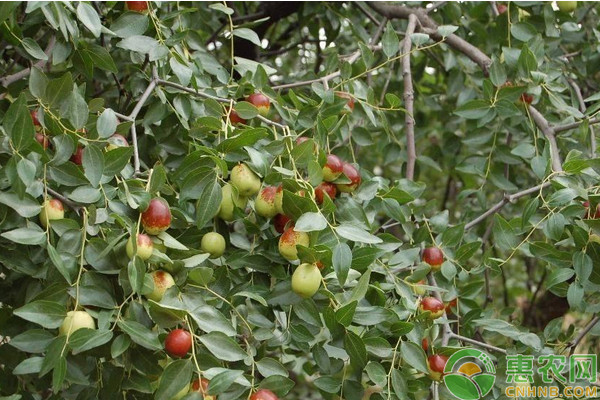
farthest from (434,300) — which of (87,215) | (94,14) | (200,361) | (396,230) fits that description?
(396,230)

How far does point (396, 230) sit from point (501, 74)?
2.85 ft

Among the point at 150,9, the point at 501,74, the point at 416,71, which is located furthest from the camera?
the point at 416,71

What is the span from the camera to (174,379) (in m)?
1.07

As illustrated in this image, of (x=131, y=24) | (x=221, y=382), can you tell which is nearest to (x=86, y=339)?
(x=221, y=382)

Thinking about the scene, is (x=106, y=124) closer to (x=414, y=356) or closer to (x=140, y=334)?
(x=140, y=334)

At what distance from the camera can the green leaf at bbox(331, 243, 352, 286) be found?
1130mm

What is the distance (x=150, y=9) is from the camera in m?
1.46

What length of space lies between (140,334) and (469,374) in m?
0.69

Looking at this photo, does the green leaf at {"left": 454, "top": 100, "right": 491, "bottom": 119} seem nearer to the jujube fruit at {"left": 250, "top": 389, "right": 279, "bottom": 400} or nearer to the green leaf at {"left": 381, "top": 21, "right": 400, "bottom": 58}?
the green leaf at {"left": 381, "top": 21, "right": 400, "bottom": 58}

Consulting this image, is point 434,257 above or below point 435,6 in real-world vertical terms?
below

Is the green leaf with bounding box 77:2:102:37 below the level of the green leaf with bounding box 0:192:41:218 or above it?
above

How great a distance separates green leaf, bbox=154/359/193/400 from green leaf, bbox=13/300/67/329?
0.52ft

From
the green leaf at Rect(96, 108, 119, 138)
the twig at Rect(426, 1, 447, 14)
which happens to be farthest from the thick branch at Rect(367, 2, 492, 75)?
the green leaf at Rect(96, 108, 119, 138)

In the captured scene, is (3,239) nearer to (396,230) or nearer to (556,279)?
(556,279)
